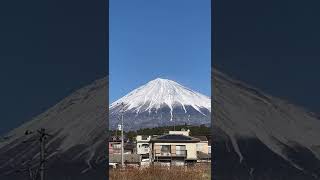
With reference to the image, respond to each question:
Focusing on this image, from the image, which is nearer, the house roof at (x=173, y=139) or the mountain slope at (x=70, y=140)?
the mountain slope at (x=70, y=140)

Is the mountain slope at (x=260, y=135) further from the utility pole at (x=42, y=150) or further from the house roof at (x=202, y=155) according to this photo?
the house roof at (x=202, y=155)

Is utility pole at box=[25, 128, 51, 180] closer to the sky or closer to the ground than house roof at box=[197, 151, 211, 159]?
closer to the sky

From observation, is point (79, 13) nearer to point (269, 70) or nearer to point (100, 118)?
point (100, 118)

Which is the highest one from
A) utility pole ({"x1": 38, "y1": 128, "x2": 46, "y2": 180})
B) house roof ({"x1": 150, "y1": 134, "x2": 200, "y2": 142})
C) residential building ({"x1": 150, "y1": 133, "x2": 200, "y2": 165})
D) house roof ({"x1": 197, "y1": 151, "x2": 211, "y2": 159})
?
utility pole ({"x1": 38, "y1": 128, "x2": 46, "y2": 180})

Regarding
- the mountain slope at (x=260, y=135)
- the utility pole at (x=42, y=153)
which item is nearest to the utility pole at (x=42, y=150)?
the utility pole at (x=42, y=153)

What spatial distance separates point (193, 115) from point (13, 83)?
99908 millimetres

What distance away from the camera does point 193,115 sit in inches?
4087

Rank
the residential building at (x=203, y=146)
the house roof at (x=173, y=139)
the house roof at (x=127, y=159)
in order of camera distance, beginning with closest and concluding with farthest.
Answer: the house roof at (x=127, y=159)
the house roof at (x=173, y=139)
the residential building at (x=203, y=146)

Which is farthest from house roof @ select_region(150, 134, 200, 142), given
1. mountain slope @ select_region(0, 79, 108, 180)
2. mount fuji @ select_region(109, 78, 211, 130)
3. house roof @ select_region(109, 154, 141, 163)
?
mount fuji @ select_region(109, 78, 211, 130)

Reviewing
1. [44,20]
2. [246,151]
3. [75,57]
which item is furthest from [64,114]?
[246,151]

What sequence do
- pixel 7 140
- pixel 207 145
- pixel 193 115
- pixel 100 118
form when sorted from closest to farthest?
1. pixel 7 140
2. pixel 100 118
3. pixel 207 145
4. pixel 193 115

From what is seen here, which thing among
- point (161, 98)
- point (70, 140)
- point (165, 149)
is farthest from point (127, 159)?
point (161, 98)

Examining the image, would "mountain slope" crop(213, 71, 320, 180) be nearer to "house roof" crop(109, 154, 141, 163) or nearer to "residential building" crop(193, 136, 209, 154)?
"house roof" crop(109, 154, 141, 163)

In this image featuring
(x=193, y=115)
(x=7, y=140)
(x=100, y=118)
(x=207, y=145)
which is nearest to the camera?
(x=7, y=140)
